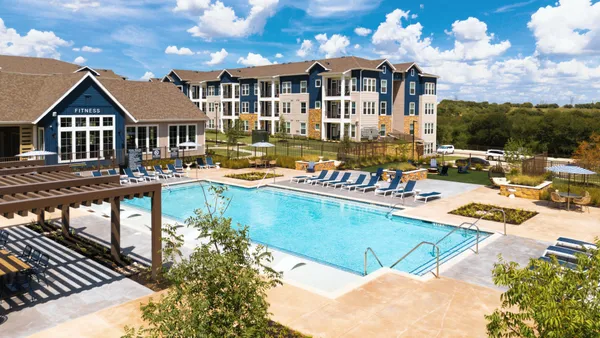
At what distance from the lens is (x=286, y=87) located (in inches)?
2502

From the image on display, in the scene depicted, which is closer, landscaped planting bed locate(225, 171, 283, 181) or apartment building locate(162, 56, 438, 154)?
landscaped planting bed locate(225, 171, 283, 181)

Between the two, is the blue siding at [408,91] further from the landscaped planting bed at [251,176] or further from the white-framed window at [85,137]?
the white-framed window at [85,137]

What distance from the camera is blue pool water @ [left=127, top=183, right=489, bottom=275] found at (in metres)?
15.1

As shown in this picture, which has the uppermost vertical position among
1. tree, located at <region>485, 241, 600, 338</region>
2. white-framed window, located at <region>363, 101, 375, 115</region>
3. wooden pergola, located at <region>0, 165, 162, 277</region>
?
white-framed window, located at <region>363, 101, 375, 115</region>

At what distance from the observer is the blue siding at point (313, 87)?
5894 centimetres

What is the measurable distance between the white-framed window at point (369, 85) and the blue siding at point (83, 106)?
29.9 metres

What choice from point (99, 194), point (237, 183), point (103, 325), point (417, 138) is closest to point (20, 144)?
point (237, 183)

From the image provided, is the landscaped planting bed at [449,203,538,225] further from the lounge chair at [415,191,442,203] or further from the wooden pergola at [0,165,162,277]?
the wooden pergola at [0,165,162,277]

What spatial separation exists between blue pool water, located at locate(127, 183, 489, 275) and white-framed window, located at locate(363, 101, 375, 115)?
3212 centimetres

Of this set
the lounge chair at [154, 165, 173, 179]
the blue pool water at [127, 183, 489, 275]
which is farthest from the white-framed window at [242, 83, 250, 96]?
the blue pool water at [127, 183, 489, 275]

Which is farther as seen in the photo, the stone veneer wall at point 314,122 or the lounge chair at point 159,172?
the stone veneer wall at point 314,122

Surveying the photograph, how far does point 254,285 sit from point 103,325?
4635mm

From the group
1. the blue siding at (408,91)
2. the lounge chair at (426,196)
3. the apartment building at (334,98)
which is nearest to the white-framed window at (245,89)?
the apartment building at (334,98)

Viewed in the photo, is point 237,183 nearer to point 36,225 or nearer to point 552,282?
point 36,225
